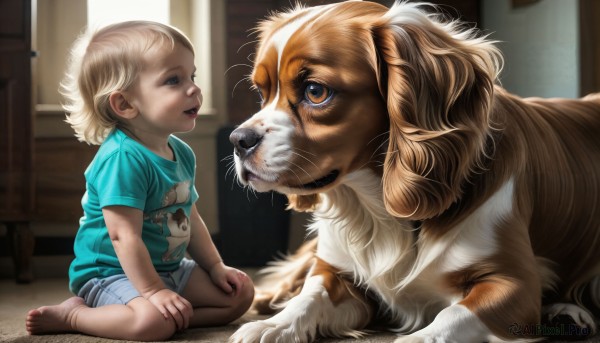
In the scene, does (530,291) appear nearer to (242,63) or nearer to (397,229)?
(397,229)

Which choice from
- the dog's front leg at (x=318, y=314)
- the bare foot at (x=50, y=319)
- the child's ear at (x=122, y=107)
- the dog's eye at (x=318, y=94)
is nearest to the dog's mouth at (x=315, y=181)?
the dog's eye at (x=318, y=94)

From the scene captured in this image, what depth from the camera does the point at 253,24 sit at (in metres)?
2.07

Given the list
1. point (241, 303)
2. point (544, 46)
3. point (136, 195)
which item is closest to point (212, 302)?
point (241, 303)

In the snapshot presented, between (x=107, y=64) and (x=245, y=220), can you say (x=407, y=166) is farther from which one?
(x=245, y=220)

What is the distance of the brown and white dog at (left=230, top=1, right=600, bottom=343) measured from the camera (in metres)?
1.30

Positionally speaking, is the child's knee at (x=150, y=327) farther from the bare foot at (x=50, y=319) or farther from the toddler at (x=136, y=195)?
the bare foot at (x=50, y=319)

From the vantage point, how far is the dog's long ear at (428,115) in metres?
1.29

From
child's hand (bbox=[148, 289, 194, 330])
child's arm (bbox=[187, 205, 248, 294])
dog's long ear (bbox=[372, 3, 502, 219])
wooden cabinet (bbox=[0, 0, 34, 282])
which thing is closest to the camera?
dog's long ear (bbox=[372, 3, 502, 219])

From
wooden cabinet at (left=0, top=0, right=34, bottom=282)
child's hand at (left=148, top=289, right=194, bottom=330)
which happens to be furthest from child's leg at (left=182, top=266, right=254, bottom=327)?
wooden cabinet at (left=0, top=0, right=34, bottom=282)

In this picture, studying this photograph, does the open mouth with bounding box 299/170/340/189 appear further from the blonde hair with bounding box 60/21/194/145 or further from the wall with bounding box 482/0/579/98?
the wall with bounding box 482/0/579/98

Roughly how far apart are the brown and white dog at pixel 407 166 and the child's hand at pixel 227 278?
0.20m

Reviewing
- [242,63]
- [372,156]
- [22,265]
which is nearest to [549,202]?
[372,156]

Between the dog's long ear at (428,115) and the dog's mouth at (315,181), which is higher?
the dog's long ear at (428,115)

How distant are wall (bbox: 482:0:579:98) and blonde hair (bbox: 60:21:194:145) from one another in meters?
1.04
